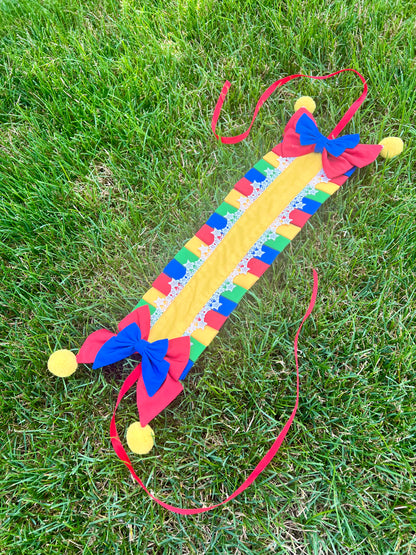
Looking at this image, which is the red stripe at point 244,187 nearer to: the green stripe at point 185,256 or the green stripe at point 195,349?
the green stripe at point 185,256

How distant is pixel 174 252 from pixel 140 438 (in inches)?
24.9

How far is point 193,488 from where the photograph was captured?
3.89ft

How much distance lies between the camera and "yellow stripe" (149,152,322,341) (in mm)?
1371

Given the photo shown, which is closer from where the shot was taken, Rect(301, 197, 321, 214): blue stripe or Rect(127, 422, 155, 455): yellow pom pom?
Rect(127, 422, 155, 455): yellow pom pom

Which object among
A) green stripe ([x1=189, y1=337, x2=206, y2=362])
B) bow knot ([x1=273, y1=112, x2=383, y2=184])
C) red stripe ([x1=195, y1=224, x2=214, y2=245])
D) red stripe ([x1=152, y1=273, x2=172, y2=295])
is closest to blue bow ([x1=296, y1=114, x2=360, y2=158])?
bow knot ([x1=273, y1=112, x2=383, y2=184])

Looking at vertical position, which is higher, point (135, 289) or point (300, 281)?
point (135, 289)

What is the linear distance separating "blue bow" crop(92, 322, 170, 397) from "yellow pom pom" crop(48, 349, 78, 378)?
0.07 m

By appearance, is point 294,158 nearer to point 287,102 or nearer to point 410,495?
point 287,102

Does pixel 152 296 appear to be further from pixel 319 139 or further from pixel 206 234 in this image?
pixel 319 139

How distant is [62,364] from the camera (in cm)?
129

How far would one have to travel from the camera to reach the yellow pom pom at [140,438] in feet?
3.93

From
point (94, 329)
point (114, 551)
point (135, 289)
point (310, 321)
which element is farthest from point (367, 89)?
point (114, 551)

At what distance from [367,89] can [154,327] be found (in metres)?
1.25

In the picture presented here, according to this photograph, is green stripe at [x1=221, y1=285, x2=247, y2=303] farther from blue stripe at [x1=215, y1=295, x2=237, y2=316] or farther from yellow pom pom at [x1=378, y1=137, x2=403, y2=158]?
yellow pom pom at [x1=378, y1=137, x2=403, y2=158]
